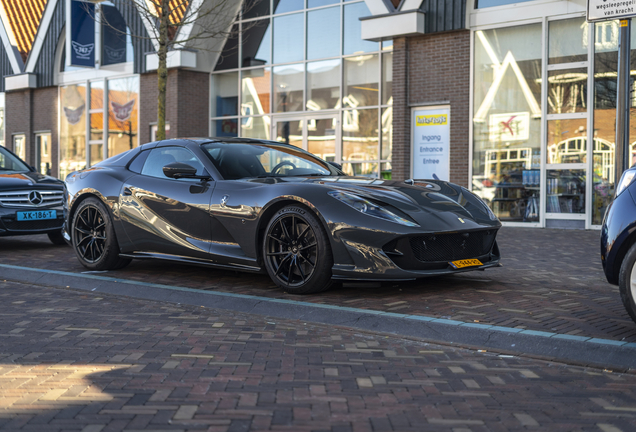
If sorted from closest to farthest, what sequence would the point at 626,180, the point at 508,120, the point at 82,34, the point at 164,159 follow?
the point at 626,180
the point at 164,159
the point at 508,120
the point at 82,34

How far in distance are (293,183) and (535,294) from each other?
2140mm

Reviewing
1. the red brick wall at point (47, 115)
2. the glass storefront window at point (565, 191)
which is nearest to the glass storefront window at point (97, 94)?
the red brick wall at point (47, 115)

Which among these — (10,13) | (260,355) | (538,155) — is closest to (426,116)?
(538,155)

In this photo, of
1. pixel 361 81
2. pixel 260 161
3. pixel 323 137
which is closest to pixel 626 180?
pixel 260 161

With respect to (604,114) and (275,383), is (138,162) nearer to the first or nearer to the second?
(275,383)

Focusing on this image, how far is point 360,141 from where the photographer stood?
1736cm

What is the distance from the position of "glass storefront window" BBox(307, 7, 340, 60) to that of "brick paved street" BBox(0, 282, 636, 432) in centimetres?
1366

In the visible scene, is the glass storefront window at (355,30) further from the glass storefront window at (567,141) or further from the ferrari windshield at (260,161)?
the ferrari windshield at (260,161)

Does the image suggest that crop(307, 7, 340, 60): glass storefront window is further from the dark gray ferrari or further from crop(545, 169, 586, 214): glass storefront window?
the dark gray ferrari

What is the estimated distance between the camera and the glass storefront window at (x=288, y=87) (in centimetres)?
1861

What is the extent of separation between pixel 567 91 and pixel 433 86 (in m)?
2.79

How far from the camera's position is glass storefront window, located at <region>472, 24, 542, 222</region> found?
14.2 meters

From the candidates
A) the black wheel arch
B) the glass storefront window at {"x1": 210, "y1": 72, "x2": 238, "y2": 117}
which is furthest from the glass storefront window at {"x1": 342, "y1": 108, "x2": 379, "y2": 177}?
the black wheel arch

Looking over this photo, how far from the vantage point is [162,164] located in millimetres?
7055
